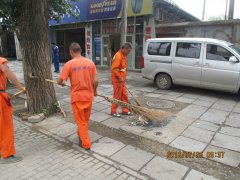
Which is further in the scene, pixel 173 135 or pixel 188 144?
pixel 173 135

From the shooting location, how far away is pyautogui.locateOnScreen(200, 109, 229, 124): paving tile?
17.4ft

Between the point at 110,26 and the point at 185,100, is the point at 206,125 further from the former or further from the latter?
the point at 110,26

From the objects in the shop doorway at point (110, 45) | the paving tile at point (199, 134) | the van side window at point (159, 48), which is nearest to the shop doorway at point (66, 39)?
the shop doorway at point (110, 45)

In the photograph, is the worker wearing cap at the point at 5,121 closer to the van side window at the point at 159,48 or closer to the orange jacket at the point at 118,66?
the orange jacket at the point at 118,66

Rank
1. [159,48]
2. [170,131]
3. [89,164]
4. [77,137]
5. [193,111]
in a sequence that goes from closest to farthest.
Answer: [89,164] → [77,137] → [170,131] → [193,111] → [159,48]

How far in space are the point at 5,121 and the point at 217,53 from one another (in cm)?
633

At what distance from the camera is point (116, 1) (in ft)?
40.6

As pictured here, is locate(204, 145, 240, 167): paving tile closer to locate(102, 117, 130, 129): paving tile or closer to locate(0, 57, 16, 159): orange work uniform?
locate(102, 117, 130, 129): paving tile

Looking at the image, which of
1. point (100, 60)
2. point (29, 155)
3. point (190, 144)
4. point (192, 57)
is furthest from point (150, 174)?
point (100, 60)

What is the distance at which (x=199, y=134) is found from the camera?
179 inches

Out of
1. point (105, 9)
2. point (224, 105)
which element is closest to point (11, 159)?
point (224, 105)

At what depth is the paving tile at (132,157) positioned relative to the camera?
348 centimetres

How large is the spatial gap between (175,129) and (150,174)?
1.73m

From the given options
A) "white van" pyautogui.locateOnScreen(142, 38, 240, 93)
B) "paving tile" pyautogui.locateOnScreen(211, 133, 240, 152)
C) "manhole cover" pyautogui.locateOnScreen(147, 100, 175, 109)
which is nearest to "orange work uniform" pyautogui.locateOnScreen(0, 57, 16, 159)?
"paving tile" pyautogui.locateOnScreen(211, 133, 240, 152)
